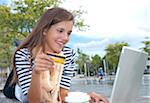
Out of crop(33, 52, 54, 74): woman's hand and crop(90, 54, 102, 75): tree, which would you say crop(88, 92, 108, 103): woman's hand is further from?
crop(90, 54, 102, 75): tree

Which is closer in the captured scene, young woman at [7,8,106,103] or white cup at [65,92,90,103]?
white cup at [65,92,90,103]

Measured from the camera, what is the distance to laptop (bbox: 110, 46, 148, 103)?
1.85 ft

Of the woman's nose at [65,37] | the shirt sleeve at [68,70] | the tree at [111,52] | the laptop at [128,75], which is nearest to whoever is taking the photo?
the laptop at [128,75]

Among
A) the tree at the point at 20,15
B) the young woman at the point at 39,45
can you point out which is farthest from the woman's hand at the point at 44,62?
the tree at the point at 20,15

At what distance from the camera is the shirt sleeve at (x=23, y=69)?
0.75 m

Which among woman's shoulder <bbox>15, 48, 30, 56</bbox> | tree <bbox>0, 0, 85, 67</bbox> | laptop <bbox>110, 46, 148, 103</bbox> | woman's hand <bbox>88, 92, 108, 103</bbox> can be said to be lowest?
woman's hand <bbox>88, 92, 108, 103</bbox>

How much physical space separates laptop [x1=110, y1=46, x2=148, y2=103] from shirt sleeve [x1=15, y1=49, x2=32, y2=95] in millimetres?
247

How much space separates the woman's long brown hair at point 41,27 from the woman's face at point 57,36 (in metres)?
0.01

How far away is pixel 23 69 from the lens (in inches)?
29.8

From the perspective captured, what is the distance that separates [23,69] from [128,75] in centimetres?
27

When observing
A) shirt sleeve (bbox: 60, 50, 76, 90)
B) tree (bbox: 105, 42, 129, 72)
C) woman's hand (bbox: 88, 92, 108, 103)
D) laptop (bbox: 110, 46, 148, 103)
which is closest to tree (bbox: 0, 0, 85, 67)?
tree (bbox: 105, 42, 129, 72)

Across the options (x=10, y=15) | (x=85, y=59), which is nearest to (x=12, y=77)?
(x=85, y=59)

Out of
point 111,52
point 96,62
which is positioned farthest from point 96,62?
point 111,52

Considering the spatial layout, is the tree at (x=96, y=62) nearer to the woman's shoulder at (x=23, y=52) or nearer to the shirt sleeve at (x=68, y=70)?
the shirt sleeve at (x=68, y=70)
